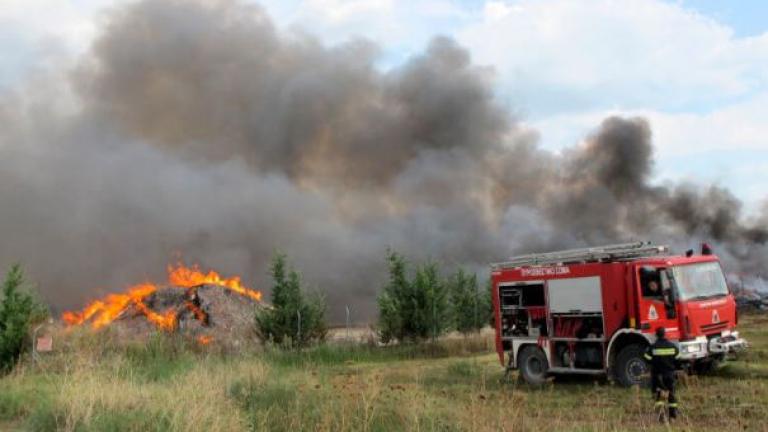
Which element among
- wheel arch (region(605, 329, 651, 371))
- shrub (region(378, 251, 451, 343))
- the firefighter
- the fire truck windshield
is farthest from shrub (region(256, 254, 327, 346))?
the firefighter

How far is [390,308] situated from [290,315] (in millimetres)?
3837

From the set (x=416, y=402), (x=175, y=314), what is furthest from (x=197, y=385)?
(x=175, y=314)

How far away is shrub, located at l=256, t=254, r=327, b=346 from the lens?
949 inches

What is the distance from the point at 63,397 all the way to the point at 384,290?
18383 mm

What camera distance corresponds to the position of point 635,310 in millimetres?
12477

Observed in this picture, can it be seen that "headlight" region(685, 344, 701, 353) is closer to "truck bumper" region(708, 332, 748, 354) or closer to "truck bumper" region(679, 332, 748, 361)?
"truck bumper" region(679, 332, 748, 361)

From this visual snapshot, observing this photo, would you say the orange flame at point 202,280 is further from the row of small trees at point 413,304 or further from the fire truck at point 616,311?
the fire truck at point 616,311

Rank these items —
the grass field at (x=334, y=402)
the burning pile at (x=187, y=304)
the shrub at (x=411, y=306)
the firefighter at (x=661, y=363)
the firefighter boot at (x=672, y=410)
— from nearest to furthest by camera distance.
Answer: the grass field at (x=334, y=402) → the firefighter boot at (x=672, y=410) → the firefighter at (x=661, y=363) → the shrub at (x=411, y=306) → the burning pile at (x=187, y=304)

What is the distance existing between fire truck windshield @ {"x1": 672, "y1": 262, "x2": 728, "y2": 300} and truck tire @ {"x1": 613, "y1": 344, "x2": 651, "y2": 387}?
53.0 inches

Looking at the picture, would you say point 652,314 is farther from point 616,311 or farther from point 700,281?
point 700,281

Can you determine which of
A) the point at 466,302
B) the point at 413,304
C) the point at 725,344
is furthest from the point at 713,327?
the point at 466,302

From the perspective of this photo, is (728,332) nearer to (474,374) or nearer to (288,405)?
(474,374)

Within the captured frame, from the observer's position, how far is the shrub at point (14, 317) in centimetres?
1723

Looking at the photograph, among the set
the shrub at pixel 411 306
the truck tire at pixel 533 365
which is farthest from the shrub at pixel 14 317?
the truck tire at pixel 533 365
